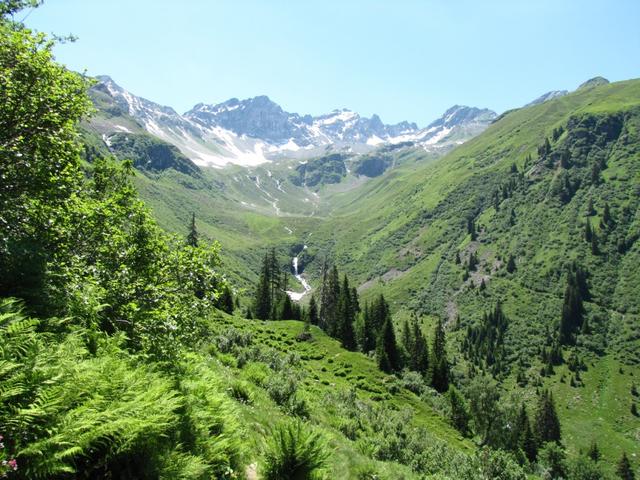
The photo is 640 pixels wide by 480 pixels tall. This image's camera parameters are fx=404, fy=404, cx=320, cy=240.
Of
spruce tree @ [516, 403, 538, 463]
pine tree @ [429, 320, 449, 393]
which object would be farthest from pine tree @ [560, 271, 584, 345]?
pine tree @ [429, 320, 449, 393]

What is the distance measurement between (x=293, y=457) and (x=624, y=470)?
14383 cm

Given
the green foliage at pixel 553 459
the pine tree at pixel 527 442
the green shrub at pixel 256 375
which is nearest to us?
the green shrub at pixel 256 375

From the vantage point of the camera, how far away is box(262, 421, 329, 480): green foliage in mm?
9578

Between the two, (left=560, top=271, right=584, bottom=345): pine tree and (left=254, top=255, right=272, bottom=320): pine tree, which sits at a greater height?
(left=254, top=255, right=272, bottom=320): pine tree

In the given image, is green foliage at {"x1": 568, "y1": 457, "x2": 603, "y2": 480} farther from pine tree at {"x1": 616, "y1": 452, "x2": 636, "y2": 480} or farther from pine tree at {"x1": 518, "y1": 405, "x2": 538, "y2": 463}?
pine tree at {"x1": 518, "y1": 405, "x2": 538, "y2": 463}

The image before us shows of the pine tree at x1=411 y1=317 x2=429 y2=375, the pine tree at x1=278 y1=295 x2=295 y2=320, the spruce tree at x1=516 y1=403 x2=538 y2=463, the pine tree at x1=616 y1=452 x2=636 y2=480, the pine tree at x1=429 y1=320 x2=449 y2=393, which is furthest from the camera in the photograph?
the pine tree at x1=278 y1=295 x2=295 y2=320

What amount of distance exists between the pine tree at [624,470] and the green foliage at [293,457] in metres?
143

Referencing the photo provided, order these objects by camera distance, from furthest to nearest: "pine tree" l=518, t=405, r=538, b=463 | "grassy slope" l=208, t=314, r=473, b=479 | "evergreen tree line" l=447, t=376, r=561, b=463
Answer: "pine tree" l=518, t=405, r=538, b=463
"evergreen tree line" l=447, t=376, r=561, b=463
"grassy slope" l=208, t=314, r=473, b=479

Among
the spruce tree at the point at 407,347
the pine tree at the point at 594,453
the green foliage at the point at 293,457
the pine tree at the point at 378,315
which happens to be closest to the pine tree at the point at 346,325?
the pine tree at the point at 378,315

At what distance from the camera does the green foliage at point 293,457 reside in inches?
377

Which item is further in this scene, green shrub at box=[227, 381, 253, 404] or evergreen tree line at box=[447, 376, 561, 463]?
evergreen tree line at box=[447, 376, 561, 463]

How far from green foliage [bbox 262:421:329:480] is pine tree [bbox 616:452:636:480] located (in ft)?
470

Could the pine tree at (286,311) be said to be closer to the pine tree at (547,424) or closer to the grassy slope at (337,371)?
the grassy slope at (337,371)

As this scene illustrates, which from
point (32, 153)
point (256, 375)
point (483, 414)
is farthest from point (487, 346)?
point (32, 153)
